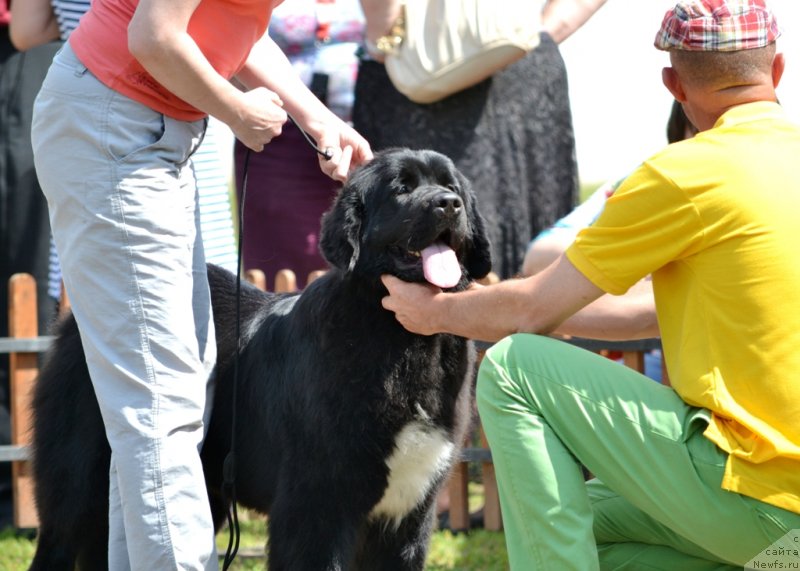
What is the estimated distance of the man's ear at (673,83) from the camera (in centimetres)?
285

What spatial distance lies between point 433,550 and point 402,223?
181 cm

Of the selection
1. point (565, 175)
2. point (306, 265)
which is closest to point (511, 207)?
point (565, 175)

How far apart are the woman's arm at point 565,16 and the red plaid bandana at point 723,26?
2.53 metres

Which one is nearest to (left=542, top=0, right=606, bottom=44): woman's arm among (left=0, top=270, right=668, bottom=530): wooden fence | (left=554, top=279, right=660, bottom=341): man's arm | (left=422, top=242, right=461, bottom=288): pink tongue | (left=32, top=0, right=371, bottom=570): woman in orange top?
(left=0, top=270, right=668, bottom=530): wooden fence

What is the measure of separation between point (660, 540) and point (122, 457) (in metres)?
1.45

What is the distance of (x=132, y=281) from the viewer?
9.59ft

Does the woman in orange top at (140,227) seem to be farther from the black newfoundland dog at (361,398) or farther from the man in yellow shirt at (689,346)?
the man in yellow shirt at (689,346)

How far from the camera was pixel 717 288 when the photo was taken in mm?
2660

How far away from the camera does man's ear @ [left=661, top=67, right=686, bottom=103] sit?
285 cm

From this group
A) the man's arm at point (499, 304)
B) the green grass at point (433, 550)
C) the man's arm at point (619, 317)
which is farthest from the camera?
the green grass at point (433, 550)

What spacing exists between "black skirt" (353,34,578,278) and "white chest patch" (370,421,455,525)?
185 cm

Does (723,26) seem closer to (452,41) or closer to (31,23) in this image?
(452,41)

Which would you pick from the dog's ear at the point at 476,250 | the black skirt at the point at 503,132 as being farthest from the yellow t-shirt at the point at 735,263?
the black skirt at the point at 503,132

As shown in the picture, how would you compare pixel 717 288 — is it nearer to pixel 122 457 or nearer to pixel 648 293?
pixel 648 293
